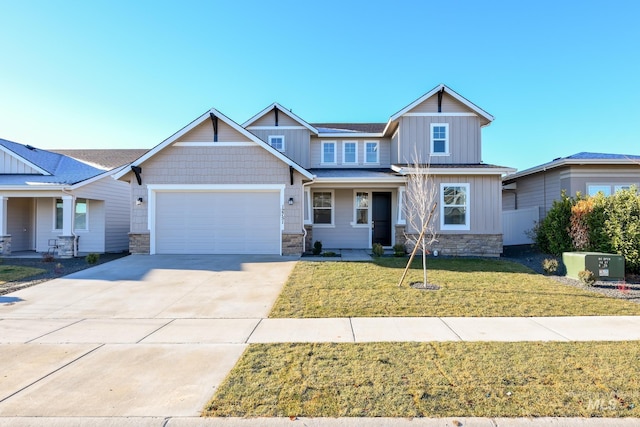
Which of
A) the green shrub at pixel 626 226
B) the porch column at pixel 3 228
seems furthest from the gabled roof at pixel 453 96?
the porch column at pixel 3 228

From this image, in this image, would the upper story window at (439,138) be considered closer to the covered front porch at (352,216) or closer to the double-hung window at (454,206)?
the double-hung window at (454,206)

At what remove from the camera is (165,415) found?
3.20 m

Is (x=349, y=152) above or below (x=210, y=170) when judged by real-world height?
above

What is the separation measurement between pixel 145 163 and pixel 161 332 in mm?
9258

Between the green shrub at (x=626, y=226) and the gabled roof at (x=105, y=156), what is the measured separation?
22155 millimetres

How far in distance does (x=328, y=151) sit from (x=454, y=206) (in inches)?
262

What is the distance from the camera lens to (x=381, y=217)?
15516 millimetres

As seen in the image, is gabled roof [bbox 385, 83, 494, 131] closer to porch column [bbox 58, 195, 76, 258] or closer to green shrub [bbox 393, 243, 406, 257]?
green shrub [bbox 393, 243, 406, 257]

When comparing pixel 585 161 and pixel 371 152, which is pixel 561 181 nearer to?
pixel 585 161

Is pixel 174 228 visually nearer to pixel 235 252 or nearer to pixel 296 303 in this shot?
pixel 235 252

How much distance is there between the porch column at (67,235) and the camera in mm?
14031

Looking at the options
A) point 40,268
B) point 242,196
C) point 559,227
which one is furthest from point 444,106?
point 40,268

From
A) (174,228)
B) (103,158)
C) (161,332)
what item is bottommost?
(161,332)

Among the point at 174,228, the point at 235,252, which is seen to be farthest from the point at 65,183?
the point at 235,252
